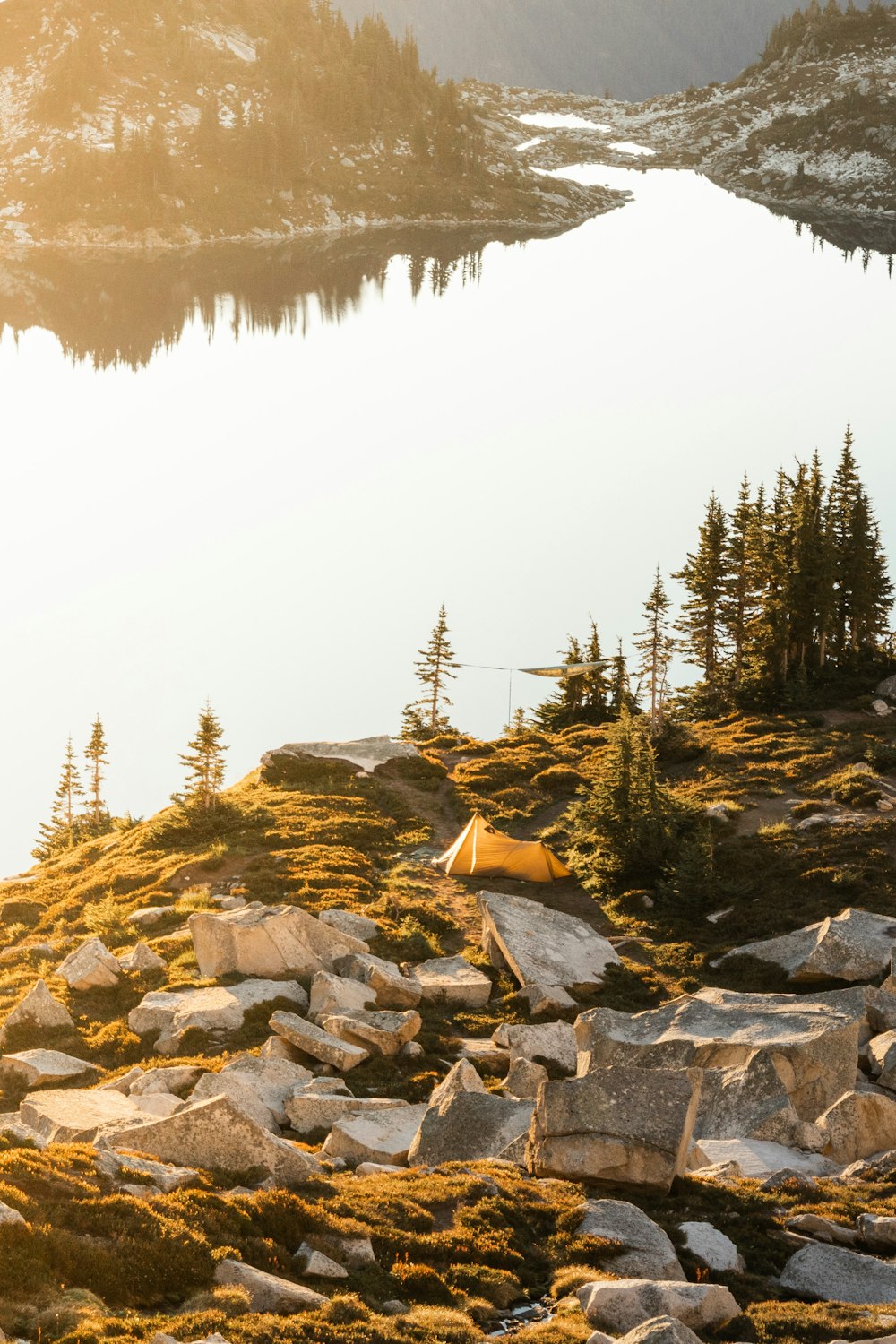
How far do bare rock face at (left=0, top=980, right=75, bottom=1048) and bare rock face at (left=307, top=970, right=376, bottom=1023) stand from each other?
6.96 m

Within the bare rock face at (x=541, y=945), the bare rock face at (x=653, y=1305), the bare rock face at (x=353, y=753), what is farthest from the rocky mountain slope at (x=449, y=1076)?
the bare rock face at (x=353, y=753)

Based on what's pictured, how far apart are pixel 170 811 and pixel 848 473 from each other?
146 ft

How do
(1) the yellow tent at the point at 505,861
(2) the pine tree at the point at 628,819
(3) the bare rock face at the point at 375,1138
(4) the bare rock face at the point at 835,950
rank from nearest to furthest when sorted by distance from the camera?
(3) the bare rock face at the point at 375,1138, (4) the bare rock face at the point at 835,950, (2) the pine tree at the point at 628,819, (1) the yellow tent at the point at 505,861

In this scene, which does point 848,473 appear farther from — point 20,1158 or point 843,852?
point 20,1158

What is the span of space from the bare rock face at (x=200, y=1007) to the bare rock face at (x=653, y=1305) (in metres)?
18.0

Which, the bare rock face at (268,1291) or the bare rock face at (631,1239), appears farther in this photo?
the bare rock face at (631,1239)

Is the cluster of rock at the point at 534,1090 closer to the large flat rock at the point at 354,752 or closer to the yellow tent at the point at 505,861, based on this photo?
the yellow tent at the point at 505,861

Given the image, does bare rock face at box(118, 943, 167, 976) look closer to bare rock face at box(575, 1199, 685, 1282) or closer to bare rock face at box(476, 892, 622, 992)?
bare rock face at box(476, 892, 622, 992)

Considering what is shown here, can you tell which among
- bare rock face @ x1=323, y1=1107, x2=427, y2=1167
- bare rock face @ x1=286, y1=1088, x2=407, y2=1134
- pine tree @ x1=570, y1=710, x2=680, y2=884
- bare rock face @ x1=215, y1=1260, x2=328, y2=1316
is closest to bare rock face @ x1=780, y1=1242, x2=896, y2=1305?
bare rock face @ x1=215, y1=1260, x2=328, y2=1316

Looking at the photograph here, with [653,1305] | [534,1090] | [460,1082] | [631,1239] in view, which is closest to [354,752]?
[534,1090]

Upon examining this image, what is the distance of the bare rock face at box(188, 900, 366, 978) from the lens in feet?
128

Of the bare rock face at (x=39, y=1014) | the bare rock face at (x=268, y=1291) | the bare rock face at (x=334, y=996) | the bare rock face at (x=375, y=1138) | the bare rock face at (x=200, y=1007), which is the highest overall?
the bare rock face at (x=268, y=1291)

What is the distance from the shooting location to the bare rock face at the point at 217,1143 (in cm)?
2273

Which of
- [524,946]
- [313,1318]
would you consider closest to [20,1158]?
[313,1318]
